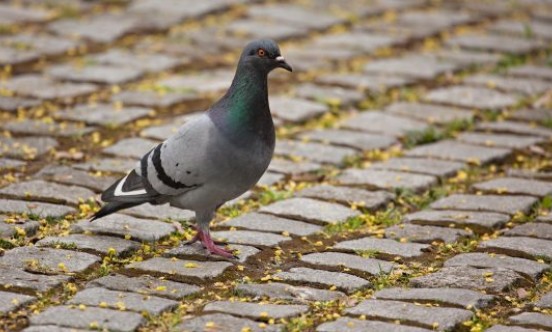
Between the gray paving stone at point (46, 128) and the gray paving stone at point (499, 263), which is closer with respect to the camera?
the gray paving stone at point (499, 263)

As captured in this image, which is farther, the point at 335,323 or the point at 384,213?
the point at 384,213

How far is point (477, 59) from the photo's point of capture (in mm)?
8586

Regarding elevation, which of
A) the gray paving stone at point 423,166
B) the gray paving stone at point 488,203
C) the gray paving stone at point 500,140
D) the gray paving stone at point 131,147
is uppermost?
the gray paving stone at point 500,140

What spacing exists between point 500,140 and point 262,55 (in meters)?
2.38

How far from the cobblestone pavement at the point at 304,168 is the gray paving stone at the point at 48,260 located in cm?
1

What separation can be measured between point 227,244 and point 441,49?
4.30m

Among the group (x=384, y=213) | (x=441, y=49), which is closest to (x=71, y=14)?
(x=441, y=49)

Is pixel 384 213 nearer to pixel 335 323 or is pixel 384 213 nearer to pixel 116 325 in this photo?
pixel 335 323

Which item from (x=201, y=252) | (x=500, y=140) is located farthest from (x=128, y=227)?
(x=500, y=140)

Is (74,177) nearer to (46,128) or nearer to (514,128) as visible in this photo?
(46,128)

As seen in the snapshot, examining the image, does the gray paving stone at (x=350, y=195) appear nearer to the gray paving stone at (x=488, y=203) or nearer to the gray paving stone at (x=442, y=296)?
the gray paving stone at (x=488, y=203)

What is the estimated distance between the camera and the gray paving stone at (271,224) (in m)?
5.29

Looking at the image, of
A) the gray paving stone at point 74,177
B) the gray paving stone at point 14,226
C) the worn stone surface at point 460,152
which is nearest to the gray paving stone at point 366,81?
the worn stone surface at point 460,152

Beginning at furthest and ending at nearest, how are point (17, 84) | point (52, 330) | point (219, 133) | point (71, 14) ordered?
point (71, 14) < point (17, 84) < point (219, 133) < point (52, 330)
